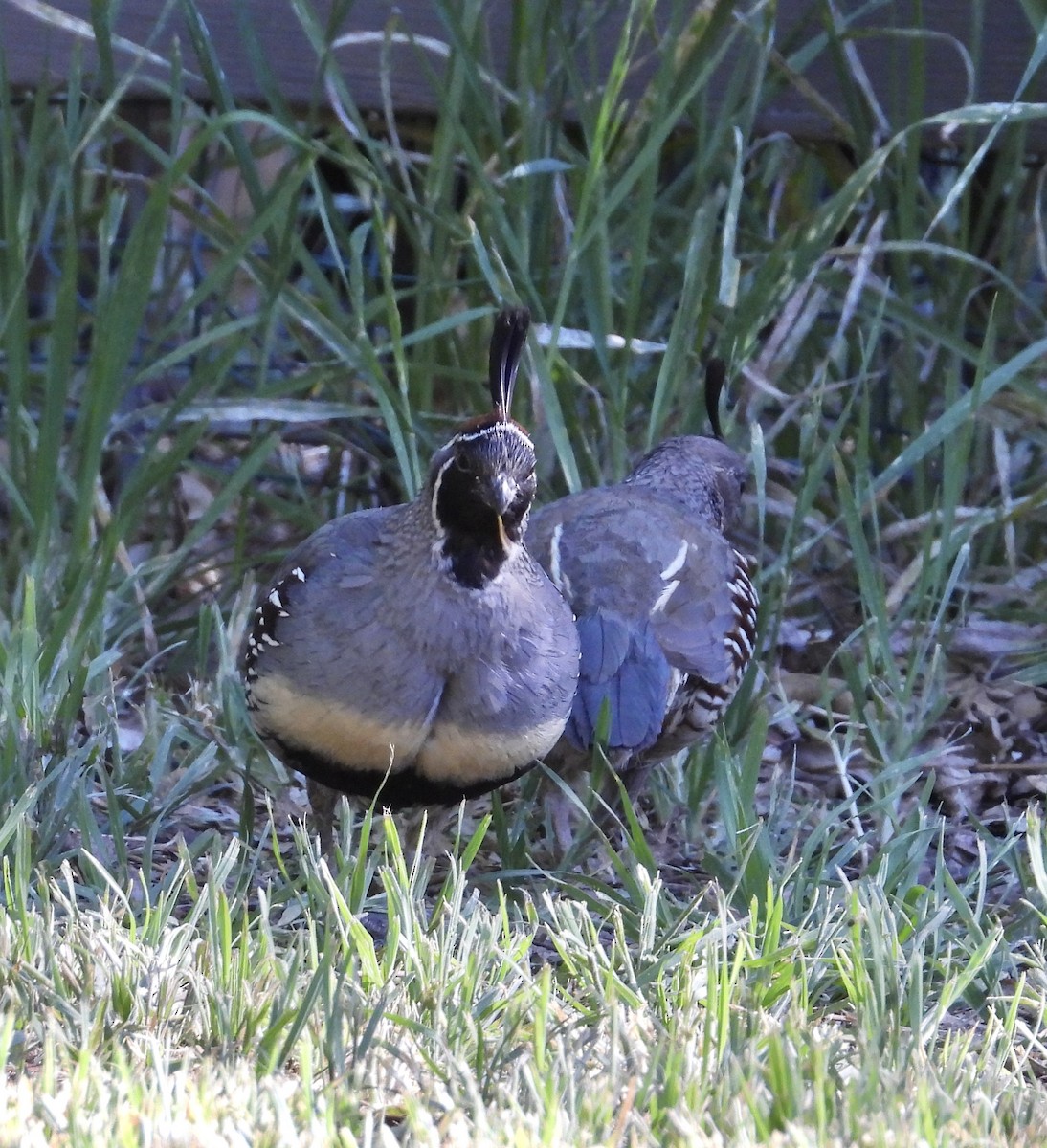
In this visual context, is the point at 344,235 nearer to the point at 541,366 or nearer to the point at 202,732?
the point at 541,366

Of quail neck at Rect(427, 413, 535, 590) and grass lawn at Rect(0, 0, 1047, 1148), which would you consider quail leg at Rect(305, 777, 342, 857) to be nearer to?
grass lawn at Rect(0, 0, 1047, 1148)

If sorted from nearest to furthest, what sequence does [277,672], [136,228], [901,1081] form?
1. [901,1081]
2. [277,672]
3. [136,228]

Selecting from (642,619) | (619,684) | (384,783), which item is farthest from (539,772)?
(384,783)

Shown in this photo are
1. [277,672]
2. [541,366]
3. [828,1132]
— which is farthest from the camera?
[541,366]

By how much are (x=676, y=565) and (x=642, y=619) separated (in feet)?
0.70

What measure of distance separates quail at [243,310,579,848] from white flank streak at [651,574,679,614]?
519 mm

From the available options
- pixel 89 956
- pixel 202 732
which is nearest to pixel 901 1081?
pixel 89 956

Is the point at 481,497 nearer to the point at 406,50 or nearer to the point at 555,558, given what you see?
the point at 555,558

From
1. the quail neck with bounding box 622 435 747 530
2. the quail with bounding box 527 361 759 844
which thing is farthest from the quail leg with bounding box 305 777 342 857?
the quail neck with bounding box 622 435 747 530

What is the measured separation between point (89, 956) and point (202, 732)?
1357mm

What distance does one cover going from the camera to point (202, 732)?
367cm

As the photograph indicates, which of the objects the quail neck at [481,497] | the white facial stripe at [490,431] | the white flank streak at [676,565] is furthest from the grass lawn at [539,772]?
the white facial stripe at [490,431]

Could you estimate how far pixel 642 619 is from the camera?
141 inches

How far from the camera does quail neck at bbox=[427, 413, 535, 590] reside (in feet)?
9.53
